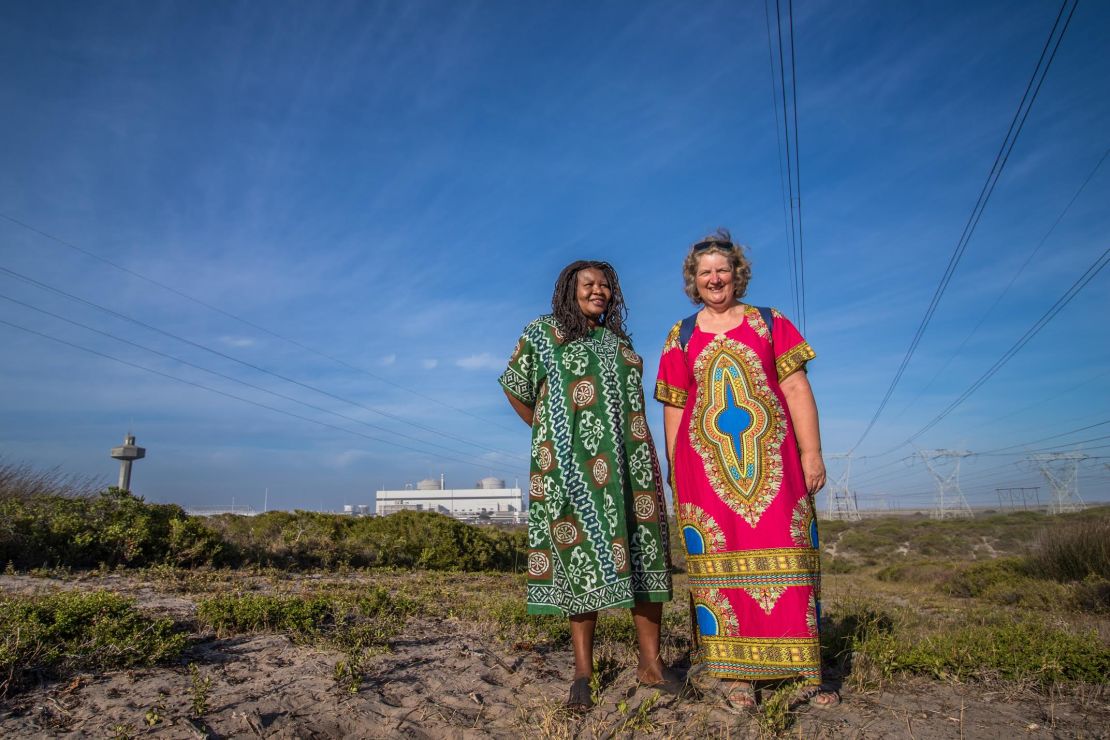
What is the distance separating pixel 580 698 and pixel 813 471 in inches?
60.2

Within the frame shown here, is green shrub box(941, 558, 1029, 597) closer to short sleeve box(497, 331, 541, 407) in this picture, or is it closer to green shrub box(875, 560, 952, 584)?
green shrub box(875, 560, 952, 584)

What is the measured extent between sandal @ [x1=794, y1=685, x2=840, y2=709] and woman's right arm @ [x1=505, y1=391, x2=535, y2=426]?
1.81 metres

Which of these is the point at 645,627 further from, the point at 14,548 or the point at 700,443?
the point at 14,548

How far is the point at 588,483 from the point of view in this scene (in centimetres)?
308

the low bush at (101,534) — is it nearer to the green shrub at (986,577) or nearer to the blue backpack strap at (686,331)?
the blue backpack strap at (686,331)

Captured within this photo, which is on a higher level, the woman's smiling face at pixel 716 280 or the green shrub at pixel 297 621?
the woman's smiling face at pixel 716 280

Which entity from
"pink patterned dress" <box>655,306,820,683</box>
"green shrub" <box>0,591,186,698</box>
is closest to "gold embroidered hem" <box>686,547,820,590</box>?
"pink patterned dress" <box>655,306,820,683</box>

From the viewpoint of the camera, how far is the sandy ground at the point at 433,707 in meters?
2.32

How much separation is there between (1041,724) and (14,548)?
7.75 meters

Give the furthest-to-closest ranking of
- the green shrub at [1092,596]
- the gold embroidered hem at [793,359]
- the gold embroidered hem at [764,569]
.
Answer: the green shrub at [1092,596] → the gold embroidered hem at [793,359] → the gold embroidered hem at [764,569]

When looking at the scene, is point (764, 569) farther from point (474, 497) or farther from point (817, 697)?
point (474, 497)

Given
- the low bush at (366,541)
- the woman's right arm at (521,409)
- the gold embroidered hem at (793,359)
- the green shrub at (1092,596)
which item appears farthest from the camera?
the low bush at (366,541)

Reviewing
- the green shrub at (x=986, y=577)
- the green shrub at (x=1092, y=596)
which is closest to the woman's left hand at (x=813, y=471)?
the green shrub at (x=1092, y=596)

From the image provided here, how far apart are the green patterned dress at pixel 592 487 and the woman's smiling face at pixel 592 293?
13 cm
